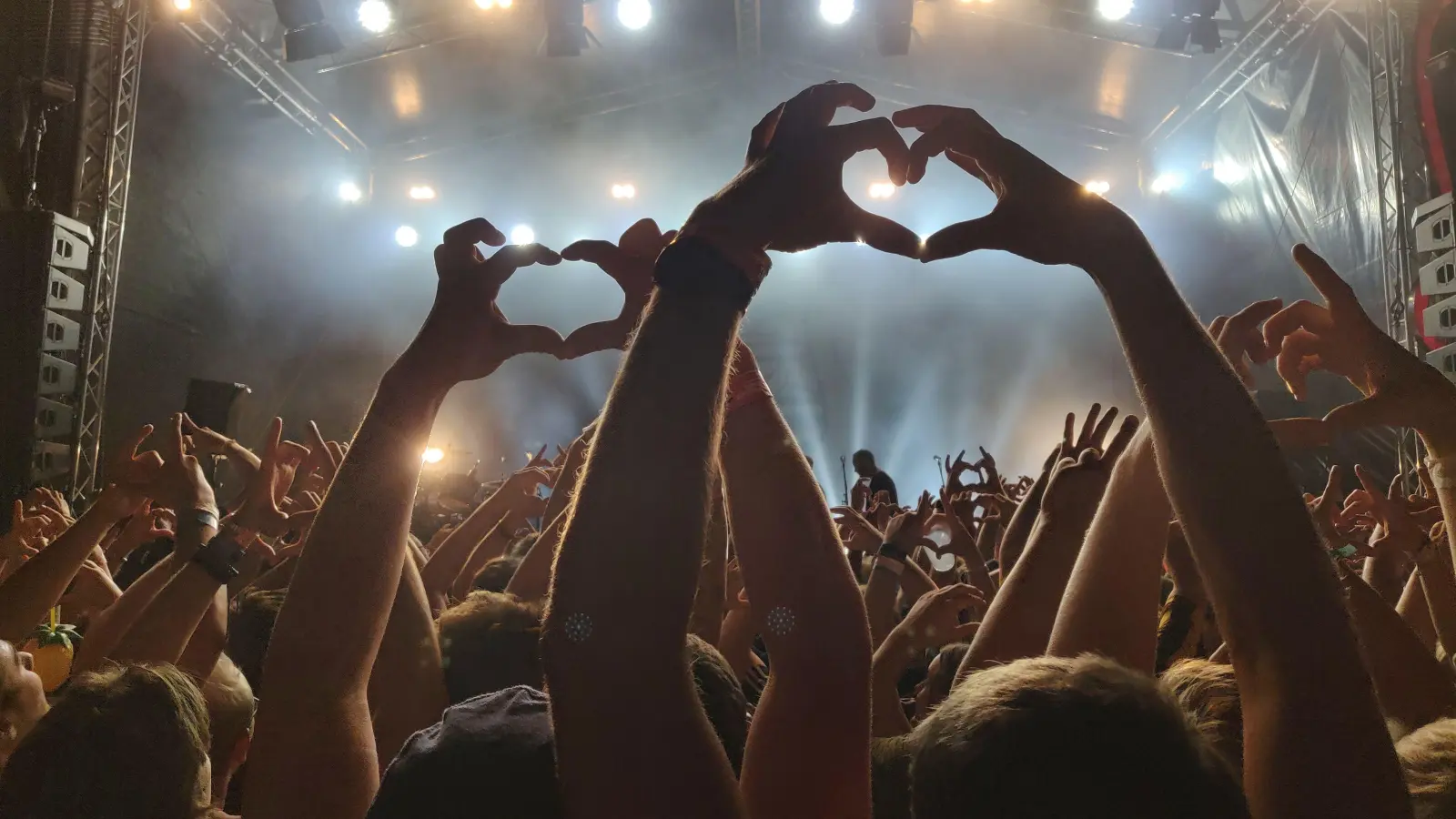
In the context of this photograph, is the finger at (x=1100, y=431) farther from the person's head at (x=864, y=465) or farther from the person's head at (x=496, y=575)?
the person's head at (x=864, y=465)

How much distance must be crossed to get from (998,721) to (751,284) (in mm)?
519

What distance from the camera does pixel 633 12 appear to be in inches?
432

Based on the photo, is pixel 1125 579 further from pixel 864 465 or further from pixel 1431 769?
pixel 864 465

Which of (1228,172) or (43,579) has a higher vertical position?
(1228,172)

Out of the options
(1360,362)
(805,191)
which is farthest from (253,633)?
(1360,362)

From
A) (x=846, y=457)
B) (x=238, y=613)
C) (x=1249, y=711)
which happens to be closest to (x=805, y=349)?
(x=846, y=457)

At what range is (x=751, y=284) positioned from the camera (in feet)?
2.88

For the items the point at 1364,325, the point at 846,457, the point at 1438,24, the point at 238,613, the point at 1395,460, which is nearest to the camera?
the point at 1364,325

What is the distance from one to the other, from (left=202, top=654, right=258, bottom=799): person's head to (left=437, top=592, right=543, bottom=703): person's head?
63 centimetres

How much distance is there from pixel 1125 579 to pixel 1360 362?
69cm

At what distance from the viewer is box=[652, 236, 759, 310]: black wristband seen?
84 centimetres

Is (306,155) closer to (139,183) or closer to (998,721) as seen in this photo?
(139,183)

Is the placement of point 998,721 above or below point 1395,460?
below

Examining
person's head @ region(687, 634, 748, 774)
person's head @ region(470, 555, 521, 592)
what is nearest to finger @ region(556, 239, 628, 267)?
person's head @ region(687, 634, 748, 774)
